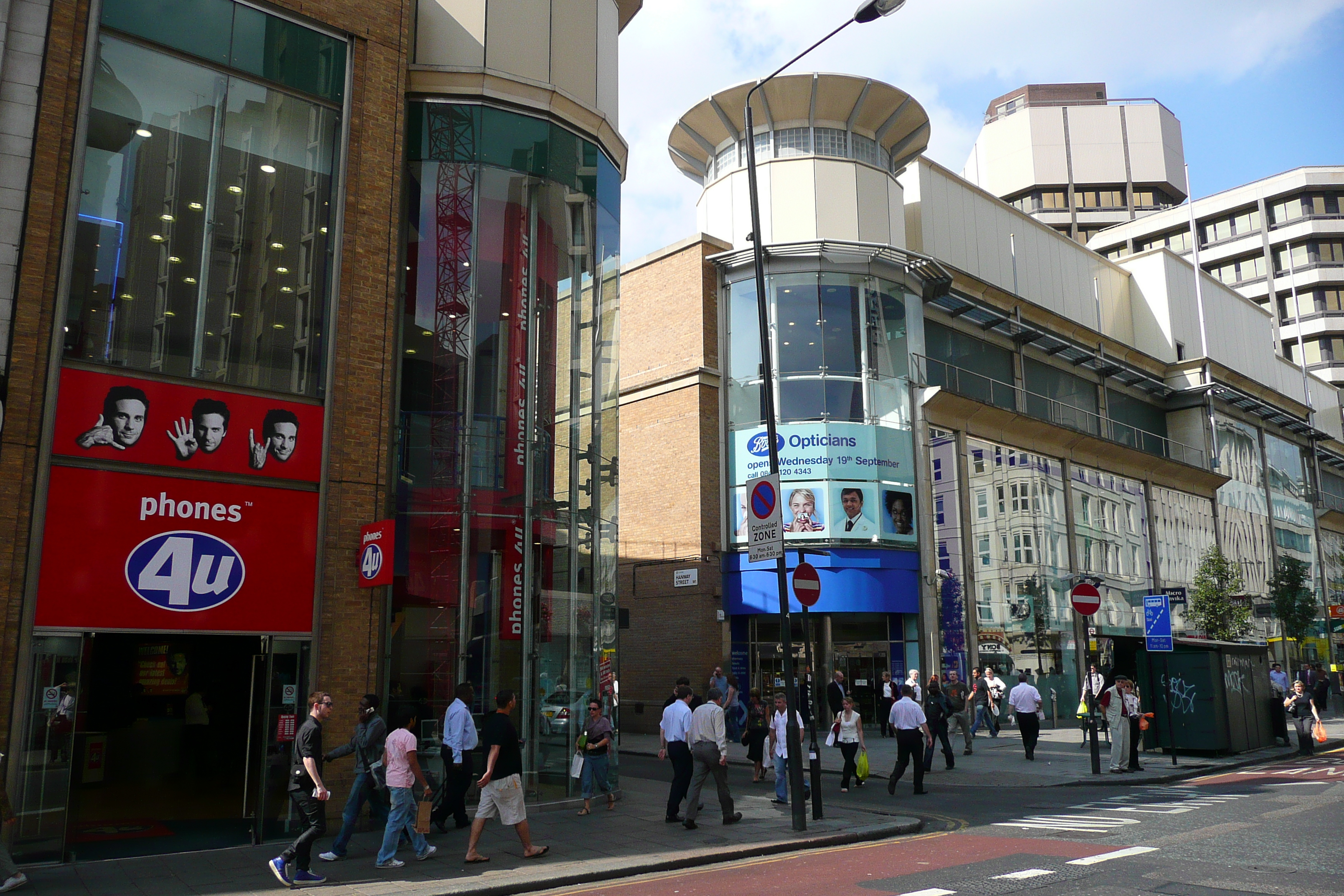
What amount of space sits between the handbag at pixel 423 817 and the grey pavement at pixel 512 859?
0.31 metres

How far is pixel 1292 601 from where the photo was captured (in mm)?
39188

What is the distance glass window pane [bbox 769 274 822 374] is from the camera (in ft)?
91.1

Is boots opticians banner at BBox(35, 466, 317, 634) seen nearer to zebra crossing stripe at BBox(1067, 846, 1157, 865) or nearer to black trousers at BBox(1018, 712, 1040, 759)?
zebra crossing stripe at BBox(1067, 846, 1157, 865)

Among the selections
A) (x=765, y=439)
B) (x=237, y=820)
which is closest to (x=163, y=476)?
(x=237, y=820)

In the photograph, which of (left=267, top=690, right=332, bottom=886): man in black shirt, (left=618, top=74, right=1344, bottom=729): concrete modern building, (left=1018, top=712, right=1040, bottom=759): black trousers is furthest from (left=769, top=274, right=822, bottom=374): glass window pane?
(left=267, top=690, right=332, bottom=886): man in black shirt

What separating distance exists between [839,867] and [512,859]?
3.39 m

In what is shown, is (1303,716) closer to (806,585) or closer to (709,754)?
(806,585)

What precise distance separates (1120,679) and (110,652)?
18.3 meters

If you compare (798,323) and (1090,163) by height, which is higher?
(1090,163)

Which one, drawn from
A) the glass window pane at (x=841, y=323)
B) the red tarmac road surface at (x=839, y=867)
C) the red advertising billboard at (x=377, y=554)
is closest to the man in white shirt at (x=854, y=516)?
the glass window pane at (x=841, y=323)

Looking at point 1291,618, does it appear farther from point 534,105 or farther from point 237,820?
point 237,820

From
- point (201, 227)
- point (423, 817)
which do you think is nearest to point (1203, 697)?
point (423, 817)

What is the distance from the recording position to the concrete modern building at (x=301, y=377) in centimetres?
1100

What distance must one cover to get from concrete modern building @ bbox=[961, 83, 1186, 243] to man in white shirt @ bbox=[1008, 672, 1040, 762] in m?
61.1
